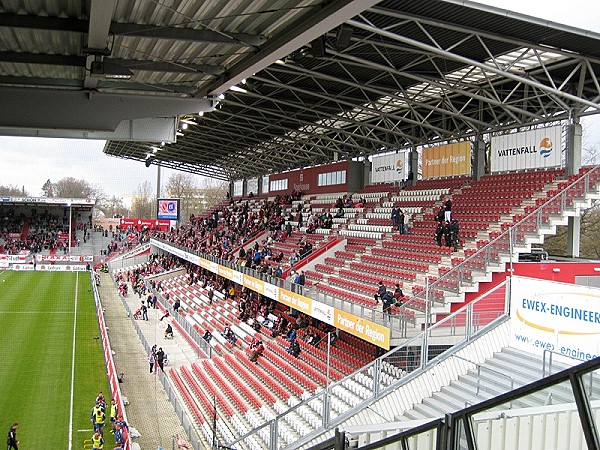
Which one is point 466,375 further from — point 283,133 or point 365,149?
point 283,133

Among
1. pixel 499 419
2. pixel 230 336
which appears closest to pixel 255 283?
pixel 230 336

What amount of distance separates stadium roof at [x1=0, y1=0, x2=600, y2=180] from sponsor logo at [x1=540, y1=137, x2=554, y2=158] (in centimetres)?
85

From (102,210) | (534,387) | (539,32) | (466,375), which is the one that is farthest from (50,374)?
(102,210)

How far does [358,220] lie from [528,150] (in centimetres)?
901

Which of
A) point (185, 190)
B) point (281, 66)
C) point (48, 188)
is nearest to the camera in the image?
point (281, 66)

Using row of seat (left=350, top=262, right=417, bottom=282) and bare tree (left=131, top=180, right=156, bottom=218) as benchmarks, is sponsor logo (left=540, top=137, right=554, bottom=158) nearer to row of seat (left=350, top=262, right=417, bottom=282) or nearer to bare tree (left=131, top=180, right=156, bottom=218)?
row of seat (left=350, top=262, right=417, bottom=282)

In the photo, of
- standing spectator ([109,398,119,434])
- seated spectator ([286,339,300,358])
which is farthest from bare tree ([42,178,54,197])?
standing spectator ([109,398,119,434])

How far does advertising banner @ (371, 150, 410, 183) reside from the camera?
102 feet

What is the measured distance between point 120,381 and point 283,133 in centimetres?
1949

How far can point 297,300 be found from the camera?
21266 mm

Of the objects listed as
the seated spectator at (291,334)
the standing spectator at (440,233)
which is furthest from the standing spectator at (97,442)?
the standing spectator at (440,233)

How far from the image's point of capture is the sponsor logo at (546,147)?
2145 cm

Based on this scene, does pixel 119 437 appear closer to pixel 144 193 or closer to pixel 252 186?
pixel 252 186

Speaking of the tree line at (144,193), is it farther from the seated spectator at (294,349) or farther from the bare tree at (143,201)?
the seated spectator at (294,349)
